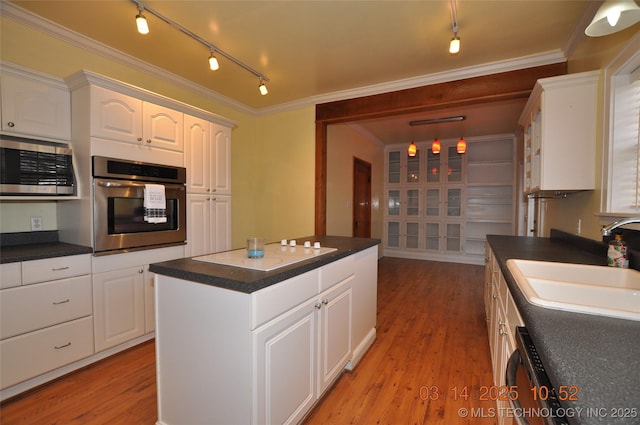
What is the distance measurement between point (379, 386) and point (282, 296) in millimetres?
1153

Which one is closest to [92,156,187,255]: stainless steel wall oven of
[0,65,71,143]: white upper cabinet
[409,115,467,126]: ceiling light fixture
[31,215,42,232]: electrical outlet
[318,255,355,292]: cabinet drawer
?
[0,65,71,143]: white upper cabinet

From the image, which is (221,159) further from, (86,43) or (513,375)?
(513,375)

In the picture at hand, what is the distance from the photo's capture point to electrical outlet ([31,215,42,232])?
2.22m

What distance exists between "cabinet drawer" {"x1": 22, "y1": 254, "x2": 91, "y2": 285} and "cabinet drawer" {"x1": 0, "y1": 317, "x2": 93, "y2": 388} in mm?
342

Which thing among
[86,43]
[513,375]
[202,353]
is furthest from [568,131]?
[86,43]

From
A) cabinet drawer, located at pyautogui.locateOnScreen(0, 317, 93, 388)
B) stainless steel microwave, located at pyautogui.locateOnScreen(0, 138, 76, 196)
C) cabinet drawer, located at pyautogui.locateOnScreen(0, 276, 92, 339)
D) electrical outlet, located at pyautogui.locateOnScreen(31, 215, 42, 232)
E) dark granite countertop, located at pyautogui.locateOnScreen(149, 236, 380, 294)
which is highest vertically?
stainless steel microwave, located at pyautogui.locateOnScreen(0, 138, 76, 196)

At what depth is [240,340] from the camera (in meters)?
1.22

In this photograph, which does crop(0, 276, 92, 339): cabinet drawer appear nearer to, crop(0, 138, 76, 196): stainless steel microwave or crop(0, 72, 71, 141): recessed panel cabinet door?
crop(0, 138, 76, 196): stainless steel microwave

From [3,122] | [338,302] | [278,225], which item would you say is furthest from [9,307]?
[278,225]

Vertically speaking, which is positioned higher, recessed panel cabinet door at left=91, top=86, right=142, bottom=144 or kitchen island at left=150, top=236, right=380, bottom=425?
recessed panel cabinet door at left=91, top=86, right=142, bottom=144

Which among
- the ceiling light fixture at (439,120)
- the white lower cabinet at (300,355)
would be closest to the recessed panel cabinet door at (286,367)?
the white lower cabinet at (300,355)

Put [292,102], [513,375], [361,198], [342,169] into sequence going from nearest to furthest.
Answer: [513,375] → [292,102] → [342,169] → [361,198]

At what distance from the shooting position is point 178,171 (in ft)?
8.86

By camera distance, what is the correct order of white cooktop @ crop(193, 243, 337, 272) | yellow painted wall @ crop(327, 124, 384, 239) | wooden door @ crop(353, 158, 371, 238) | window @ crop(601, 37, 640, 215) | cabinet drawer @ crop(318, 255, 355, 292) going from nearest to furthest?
1. white cooktop @ crop(193, 243, 337, 272)
2. window @ crop(601, 37, 640, 215)
3. cabinet drawer @ crop(318, 255, 355, 292)
4. yellow painted wall @ crop(327, 124, 384, 239)
5. wooden door @ crop(353, 158, 371, 238)
